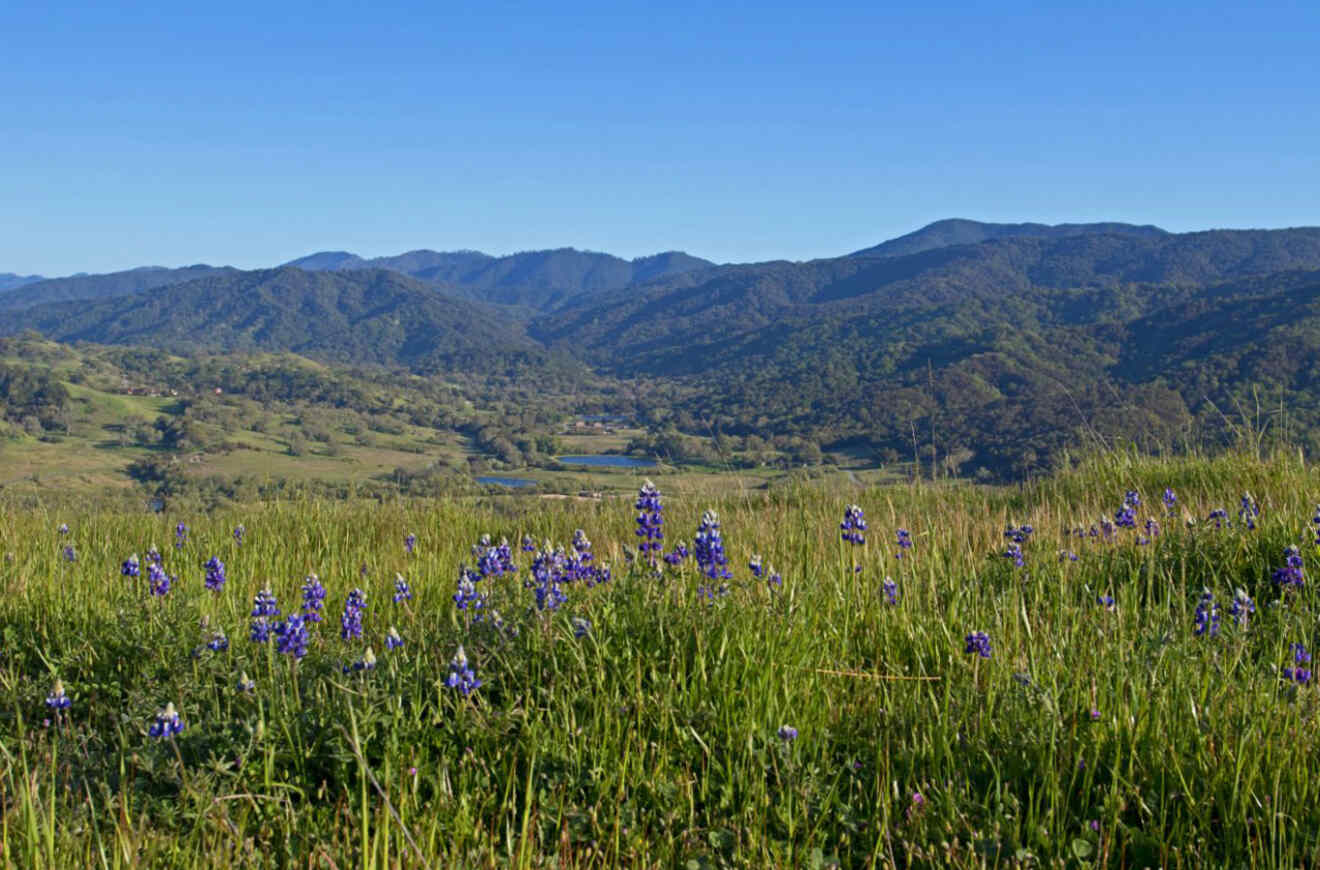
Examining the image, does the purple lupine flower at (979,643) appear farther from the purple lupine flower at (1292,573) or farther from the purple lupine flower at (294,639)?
the purple lupine flower at (294,639)

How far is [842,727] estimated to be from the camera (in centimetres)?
327

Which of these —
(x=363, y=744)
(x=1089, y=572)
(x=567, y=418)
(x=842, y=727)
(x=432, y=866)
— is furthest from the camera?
(x=567, y=418)

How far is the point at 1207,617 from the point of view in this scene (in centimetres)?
361

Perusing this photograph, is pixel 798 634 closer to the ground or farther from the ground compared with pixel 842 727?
farther from the ground

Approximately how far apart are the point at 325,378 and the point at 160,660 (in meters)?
193

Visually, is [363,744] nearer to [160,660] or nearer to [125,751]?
[125,751]

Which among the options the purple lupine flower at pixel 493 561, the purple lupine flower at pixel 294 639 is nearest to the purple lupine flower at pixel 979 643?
the purple lupine flower at pixel 493 561

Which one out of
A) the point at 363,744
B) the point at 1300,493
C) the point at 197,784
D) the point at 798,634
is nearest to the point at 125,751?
the point at 197,784

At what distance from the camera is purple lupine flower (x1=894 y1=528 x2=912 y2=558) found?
5277 mm

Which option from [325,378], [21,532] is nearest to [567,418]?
[325,378]

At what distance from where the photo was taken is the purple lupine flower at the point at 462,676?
9.71 ft

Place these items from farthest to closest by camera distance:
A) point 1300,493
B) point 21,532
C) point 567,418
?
point 567,418, point 21,532, point 1300,493

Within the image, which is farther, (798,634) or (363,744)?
(798,634)

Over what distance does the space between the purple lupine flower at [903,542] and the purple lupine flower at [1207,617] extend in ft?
5.23
